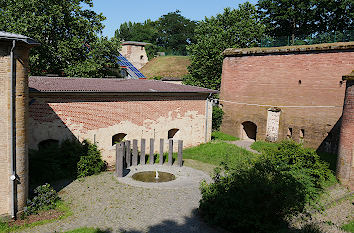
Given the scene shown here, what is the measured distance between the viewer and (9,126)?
8.91 meters

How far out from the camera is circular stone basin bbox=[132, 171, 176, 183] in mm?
13492

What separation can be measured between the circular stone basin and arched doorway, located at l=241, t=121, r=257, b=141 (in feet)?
37.8

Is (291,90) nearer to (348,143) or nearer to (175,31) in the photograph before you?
(348,143)

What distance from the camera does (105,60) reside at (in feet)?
80.5

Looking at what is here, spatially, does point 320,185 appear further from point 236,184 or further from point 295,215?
point 236,184

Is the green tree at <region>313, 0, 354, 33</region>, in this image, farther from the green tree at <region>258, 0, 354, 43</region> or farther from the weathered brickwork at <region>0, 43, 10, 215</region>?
the weathered brickwork at <region>0, 43, 10, 215</region>

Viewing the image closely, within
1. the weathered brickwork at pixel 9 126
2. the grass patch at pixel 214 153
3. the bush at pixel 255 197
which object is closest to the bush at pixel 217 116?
the grass patch at pixel 214 153

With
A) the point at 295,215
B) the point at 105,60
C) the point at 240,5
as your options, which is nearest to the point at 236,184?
the point at 295,215

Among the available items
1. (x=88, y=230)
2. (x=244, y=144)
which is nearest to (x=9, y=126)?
(x=88, y=230)

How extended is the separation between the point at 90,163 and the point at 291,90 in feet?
47.5

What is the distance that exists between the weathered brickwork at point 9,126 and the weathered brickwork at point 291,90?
17162 millimetres

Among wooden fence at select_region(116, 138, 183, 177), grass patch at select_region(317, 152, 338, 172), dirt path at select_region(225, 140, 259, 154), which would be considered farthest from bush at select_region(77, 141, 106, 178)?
grass patch at select_region(317, 152, 338, 172)

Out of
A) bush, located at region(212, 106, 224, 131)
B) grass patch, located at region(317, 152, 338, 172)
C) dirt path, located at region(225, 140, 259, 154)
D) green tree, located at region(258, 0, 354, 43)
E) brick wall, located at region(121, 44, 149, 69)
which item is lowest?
dirt path, located at region(225, 140, 259, 154)

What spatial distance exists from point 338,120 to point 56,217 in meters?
16.9
